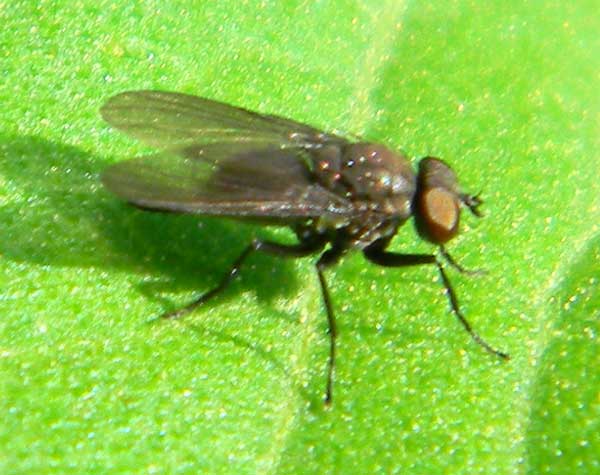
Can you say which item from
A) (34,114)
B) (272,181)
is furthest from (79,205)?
(272,181)

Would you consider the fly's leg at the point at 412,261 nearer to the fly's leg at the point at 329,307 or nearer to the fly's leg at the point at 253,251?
the fly's leg at the point at 329,307

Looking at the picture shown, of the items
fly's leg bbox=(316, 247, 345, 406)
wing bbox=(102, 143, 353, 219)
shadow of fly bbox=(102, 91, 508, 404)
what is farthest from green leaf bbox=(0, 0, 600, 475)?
wing bbox=(102, 143, 353, 219)

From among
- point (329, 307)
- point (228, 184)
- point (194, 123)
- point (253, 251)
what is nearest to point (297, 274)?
point (253, 251)

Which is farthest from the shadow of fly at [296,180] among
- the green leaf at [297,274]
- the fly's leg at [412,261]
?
the green leaf at [297,274]

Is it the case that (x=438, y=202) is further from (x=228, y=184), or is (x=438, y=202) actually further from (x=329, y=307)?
(x=228, y=184)

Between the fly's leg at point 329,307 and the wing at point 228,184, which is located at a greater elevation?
the wing at point 228,184

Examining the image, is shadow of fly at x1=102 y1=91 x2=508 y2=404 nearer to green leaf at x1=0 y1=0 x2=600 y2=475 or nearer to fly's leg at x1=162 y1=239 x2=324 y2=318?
fly's leg at x1=162 y1=239 x2=324 y2=318

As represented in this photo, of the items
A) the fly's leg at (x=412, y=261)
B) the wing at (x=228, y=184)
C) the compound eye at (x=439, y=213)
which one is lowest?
the fly's leg at (x=412, y=261)

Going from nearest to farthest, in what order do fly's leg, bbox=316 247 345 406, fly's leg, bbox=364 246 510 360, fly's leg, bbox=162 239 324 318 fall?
fly's leg, bbox=316 247 345 406 < fly's leg, bbox=162 239 324 318 < fly's leg, bbox=364 246 510 360
